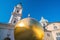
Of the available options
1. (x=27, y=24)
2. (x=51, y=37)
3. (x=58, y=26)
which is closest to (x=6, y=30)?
(x=51, y=37)

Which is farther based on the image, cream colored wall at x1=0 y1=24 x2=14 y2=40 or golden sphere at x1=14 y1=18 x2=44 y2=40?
cream colored wall at x1=0 y1=24 x2=14 y2=40

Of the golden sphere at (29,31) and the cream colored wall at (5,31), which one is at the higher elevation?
the cream colored wall at (5,31)

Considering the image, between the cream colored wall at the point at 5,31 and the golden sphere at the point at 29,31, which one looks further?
the cream colored wall at the point at 5,31

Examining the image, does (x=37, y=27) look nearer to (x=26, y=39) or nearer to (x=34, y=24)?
(x=34, y=24)

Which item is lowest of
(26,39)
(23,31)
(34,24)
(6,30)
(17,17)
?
(26,39)

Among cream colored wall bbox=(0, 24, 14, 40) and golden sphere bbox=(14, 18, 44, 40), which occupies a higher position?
cream colored wall bbox=(0, 24, 14, 40)

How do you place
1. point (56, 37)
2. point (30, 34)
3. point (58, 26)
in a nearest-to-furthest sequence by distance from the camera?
point (30, 34) → point (56, 37) → point (58, 26)

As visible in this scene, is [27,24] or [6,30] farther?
[6,30]

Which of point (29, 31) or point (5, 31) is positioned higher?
point (5, 31)

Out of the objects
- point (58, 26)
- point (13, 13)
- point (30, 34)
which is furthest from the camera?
point (13, 13)

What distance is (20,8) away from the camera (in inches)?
1372

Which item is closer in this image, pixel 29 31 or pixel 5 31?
pixel 29 31

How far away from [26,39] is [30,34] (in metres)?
0.11

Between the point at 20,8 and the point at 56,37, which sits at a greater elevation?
the point at 20,8
